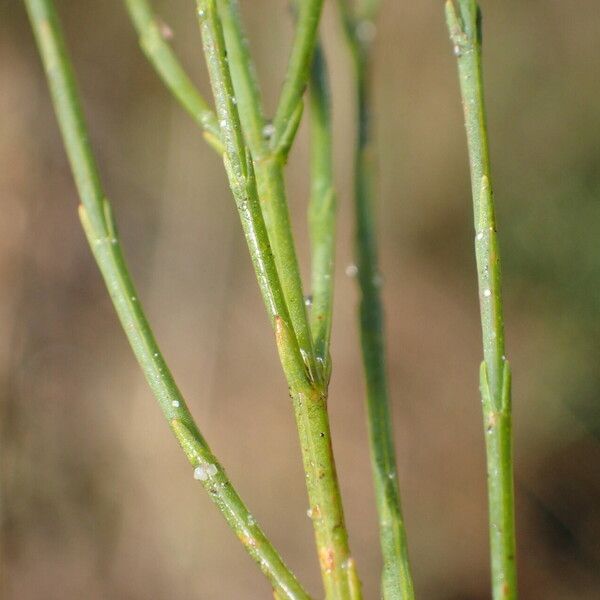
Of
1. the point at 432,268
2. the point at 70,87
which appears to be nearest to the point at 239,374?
the point at 432,268

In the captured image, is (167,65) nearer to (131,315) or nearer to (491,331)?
(131,315)

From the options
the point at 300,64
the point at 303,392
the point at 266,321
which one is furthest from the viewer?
the point at 266,321

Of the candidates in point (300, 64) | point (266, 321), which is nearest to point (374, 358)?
point (300, 64)

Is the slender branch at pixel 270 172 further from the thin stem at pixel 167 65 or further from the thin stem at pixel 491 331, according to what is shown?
the thin stem at pixel 491 331

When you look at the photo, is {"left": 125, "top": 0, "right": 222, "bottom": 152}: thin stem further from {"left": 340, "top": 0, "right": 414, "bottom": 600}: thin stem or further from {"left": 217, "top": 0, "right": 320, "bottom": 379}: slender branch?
{"left": 340, "top": 0, "right": 414, "bottom": 600}: thin stem

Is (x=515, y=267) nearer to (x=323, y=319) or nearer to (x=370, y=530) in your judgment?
(x=370, y=530)

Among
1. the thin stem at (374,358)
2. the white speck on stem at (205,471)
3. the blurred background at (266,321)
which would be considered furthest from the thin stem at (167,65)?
the blurred background at (266,321)
